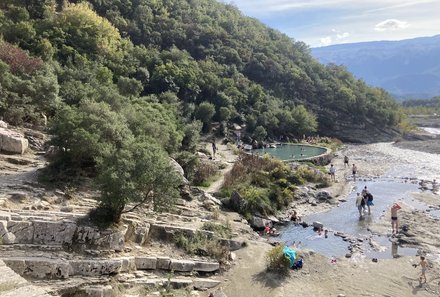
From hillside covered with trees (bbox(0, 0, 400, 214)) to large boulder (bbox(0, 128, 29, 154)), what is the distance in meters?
2.84

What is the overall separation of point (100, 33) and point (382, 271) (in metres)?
58.0

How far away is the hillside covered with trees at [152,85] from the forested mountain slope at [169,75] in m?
0.17

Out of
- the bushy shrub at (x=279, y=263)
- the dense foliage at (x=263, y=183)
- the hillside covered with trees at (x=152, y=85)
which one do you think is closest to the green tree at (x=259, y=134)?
the hillside covered with trees at (x=152, y=85)

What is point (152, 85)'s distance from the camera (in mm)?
65188

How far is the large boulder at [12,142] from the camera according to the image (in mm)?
22609

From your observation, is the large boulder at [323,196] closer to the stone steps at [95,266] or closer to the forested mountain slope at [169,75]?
the forested mountain slope at [169,75]

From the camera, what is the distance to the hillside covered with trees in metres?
21.1

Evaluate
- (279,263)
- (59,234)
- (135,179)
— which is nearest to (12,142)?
(59,234)

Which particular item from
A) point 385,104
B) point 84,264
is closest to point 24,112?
point 84,264

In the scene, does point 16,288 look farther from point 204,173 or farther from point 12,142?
point 204,173

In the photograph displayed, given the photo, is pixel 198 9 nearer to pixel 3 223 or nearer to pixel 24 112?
pixel 24 112

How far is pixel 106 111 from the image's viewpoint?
22953 mm

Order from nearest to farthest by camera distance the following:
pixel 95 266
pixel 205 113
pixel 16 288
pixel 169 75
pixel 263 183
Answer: pixel 16 288 → pixel 95 266 → pixel 263 183 → pixel 205 113 → pixel 169 75

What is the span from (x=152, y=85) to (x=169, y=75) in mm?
3509
